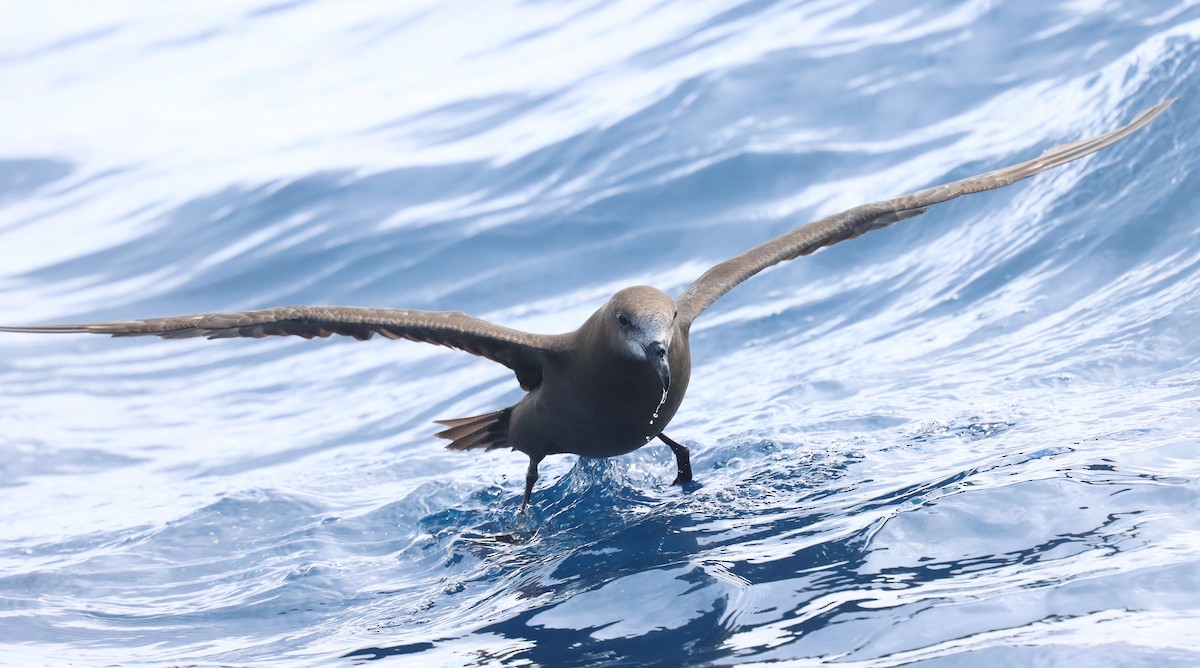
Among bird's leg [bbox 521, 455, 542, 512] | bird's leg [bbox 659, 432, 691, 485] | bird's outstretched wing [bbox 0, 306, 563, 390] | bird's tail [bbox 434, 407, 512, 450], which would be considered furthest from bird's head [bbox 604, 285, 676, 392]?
bird's tail [bbox 434, 407, 512, 450]

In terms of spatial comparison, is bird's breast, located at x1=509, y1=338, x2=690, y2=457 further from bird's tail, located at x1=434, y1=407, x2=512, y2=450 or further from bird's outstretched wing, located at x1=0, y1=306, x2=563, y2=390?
bird's tail, located at x1=434, y1=407, x2=512, y2=450

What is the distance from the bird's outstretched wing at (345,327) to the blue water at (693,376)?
118 centimetres

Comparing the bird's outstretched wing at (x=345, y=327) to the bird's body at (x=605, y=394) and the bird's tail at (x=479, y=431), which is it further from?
the bird's tail at (x=479, y=431)

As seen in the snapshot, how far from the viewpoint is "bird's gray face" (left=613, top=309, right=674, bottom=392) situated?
630 cm

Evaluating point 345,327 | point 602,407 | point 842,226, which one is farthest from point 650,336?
point 842,226

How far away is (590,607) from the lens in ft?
19.9

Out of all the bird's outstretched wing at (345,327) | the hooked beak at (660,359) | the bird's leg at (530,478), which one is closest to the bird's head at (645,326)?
the hooked beak at (660,359)

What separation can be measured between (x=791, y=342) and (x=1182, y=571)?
20.6 ft

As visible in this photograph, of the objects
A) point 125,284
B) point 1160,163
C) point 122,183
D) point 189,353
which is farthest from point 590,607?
point 122,183

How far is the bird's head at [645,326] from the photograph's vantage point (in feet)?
20.8

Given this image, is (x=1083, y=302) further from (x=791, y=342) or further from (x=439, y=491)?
(x=439, y=491)

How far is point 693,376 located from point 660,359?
5096mm

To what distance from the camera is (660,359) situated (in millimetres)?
6305

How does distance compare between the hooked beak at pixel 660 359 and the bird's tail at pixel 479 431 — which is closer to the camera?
the hooked beak at pixel 660 359
